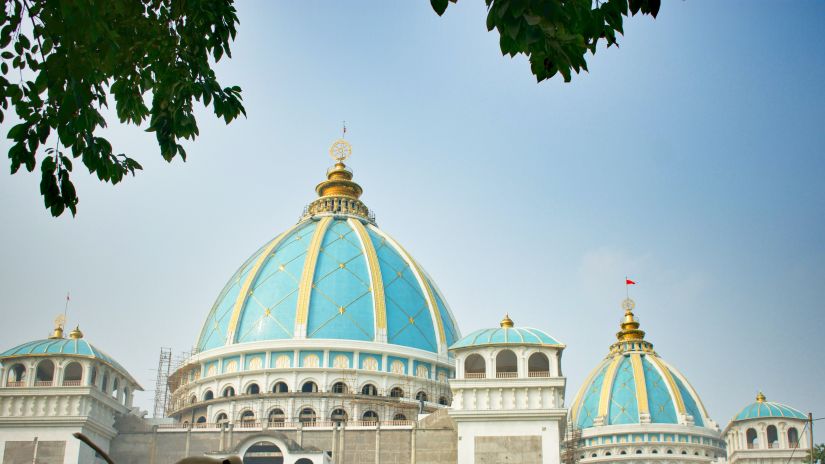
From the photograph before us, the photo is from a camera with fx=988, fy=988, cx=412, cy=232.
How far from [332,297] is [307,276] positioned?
1630mm

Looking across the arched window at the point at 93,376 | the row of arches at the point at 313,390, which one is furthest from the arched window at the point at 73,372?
the row of arches at the point at 313,390

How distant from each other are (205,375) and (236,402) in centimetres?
341

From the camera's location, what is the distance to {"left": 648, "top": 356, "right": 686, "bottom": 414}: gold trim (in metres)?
59.9

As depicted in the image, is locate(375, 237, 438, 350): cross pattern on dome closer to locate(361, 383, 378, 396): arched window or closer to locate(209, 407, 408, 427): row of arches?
locate(361, 383, 378, 396): arched window

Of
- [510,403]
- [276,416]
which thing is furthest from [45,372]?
[510,403]

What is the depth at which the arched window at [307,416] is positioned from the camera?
4203 cm

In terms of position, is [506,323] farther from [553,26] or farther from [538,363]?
[553,26]

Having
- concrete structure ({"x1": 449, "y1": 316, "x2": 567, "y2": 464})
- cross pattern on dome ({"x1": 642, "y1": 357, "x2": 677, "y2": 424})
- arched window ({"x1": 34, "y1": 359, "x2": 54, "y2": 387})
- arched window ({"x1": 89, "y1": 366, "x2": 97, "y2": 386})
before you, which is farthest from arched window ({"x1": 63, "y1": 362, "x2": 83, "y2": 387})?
cross pattern on dome ({"x1": 642, "y1": 357, "x2": 677, "y2": 424})

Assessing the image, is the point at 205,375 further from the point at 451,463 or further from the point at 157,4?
the point at 157,4

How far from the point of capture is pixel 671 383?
61.0 m

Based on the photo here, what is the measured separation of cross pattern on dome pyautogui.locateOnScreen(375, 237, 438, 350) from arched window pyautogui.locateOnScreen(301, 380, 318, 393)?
4308mm

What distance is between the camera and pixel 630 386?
60.7 metres

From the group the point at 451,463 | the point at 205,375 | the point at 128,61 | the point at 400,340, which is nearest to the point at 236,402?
the point at 205,375

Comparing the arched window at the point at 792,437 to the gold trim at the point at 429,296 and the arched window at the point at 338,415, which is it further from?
the arched window at the point at 338,415
